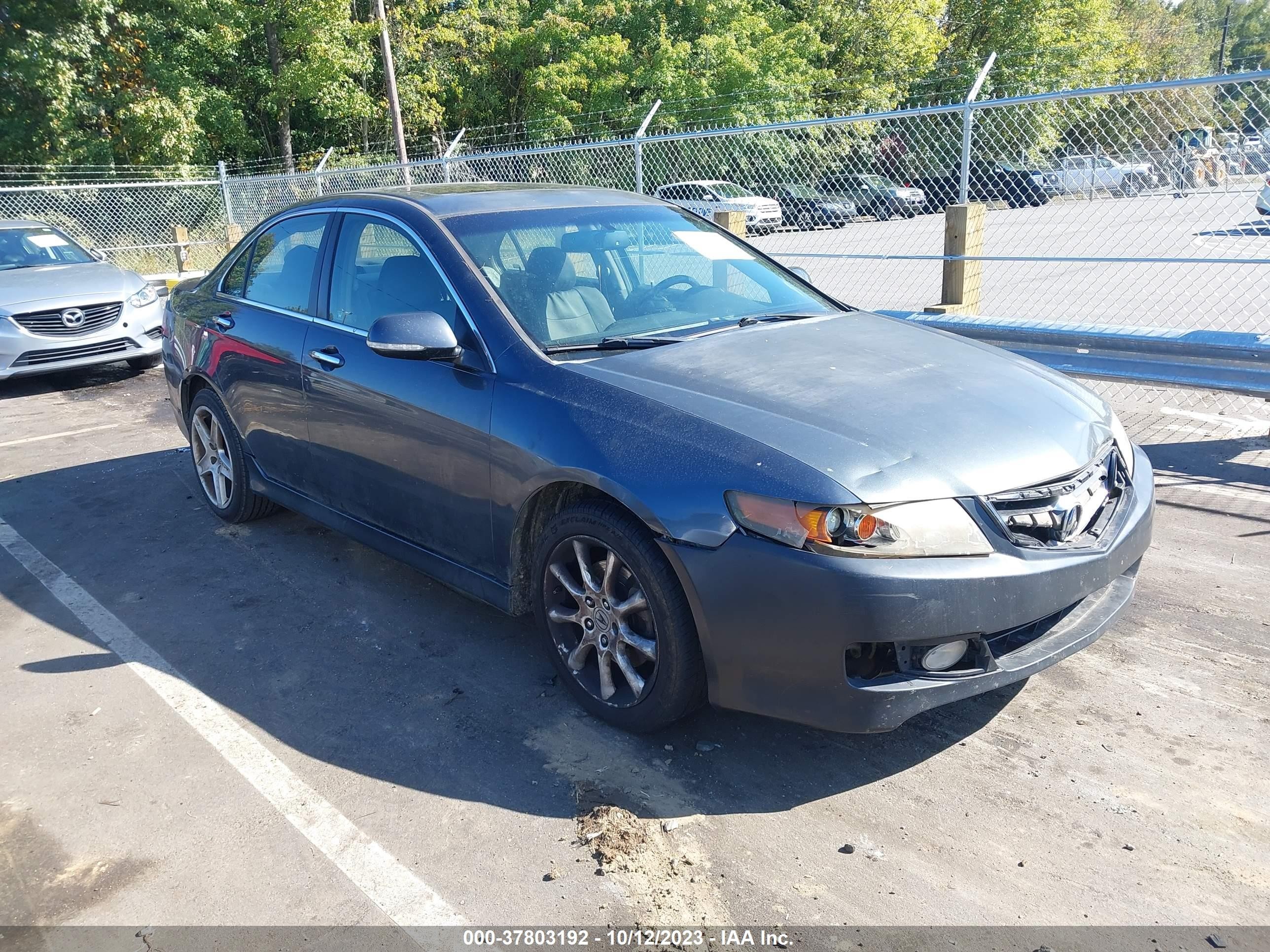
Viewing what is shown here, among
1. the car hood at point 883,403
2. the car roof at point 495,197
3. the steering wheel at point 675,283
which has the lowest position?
the car hood at point 883,403

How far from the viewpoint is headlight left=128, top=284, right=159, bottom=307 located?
983 cm

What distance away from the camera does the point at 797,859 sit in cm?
271

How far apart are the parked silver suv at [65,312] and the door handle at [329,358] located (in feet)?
20.9

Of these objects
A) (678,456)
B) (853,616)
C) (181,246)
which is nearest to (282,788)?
(678,456)

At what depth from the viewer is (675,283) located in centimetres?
416

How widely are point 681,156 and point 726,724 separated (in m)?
9.31

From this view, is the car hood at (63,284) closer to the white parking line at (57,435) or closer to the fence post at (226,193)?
the white parking line at (57,435)

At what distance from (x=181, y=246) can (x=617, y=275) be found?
50.9 feet

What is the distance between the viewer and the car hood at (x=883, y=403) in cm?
282

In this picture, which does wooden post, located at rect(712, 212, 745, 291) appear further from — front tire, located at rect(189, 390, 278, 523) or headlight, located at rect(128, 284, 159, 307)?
headlight, located at rect(128, 284, 159, 307)

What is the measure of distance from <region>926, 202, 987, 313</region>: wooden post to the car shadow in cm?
475

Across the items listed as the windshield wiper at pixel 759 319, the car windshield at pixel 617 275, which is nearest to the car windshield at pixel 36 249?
the car windshield at pixel 617 275

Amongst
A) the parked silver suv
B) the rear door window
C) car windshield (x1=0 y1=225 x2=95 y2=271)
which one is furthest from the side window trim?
car windshield (x1=0 y1=225 x2=95 y2=271)

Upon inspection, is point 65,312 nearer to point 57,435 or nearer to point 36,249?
point 36,249
